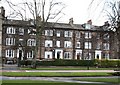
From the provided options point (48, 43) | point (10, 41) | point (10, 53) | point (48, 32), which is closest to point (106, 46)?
point (48, 43)

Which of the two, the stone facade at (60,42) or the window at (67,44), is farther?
the window at (67,44)

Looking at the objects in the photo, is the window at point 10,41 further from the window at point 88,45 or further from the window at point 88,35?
the window at point 88,35

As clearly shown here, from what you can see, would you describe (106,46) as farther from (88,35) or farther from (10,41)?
(10,41)

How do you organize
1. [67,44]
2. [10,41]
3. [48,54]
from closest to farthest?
[10,41] → [48,54] → [67,44]

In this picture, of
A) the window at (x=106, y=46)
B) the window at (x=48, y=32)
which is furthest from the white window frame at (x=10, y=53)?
the window at (x=106, y=46)

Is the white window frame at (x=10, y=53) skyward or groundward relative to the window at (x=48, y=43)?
groundward

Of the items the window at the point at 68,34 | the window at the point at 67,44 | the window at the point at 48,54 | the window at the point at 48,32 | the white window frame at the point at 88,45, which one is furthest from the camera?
the white window frame at the point at 88,45

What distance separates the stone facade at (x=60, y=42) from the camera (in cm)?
7894

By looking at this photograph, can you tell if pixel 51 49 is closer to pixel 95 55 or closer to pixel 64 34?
pixel 64 34

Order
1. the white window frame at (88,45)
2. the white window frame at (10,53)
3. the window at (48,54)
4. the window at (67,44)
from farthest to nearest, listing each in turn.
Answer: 1. the white window frame at (88,45)
2. the window at (67,44)
3. the window at (48,54)
4. the white window frame at (10,53)

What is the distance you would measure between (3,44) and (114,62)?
31014 mm

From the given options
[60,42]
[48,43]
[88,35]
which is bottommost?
[48,43]

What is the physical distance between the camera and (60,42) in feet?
278

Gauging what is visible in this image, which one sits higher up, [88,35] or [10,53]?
[88,35]
